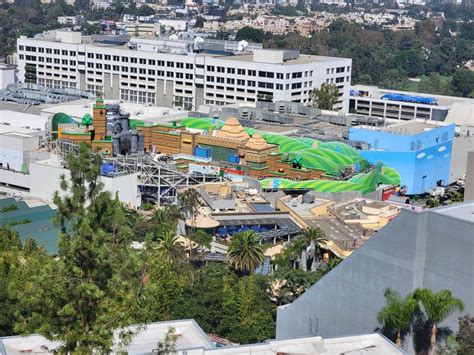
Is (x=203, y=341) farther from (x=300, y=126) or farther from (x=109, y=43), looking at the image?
(x=109, y=43)

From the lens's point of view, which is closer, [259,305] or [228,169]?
[259,305]

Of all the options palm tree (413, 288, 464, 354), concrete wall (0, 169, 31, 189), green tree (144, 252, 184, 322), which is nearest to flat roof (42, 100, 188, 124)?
concrete wall (0, 169, 31, 189)

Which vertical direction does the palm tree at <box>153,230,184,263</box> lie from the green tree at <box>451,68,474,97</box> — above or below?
above

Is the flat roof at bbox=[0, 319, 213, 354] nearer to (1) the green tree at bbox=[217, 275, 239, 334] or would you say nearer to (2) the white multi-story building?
(1) the green tree at bbox=[217, 275, 239, 334]

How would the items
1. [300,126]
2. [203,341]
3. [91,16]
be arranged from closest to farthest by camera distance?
[203,341] → [300,126] → [91,16]

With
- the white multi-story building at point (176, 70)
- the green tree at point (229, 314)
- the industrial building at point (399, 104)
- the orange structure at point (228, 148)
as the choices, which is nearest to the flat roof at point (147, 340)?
the green tree at point (229, 314)

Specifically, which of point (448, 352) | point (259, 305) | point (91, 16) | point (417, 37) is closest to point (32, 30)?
point (91, 16)
